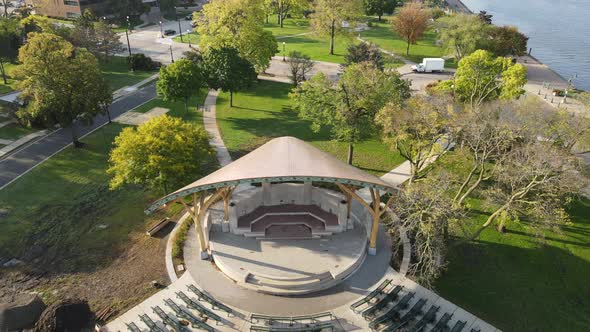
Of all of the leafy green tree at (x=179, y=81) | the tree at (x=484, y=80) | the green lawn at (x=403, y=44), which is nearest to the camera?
the tree at (x=484, y=80)

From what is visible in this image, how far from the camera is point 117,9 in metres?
91.7

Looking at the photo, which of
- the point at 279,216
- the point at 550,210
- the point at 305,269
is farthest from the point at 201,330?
the point at 550,210

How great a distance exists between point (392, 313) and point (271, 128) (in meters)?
29.0

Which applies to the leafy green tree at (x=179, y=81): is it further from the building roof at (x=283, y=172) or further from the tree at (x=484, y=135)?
the tree at (x=484, y=135)

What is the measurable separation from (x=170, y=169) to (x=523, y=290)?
989 inches

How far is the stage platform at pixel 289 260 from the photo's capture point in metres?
26.4

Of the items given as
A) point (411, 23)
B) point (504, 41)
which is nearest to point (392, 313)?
point (504, 41)

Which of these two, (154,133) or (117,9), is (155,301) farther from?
(117,9)

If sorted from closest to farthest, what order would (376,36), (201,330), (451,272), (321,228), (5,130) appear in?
(201,330) → (451,272) → (321,228) → (5,130) → (376,36)

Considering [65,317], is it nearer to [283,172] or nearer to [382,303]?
[283,172]

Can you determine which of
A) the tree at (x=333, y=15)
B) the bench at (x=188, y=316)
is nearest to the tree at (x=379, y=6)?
the tree at (x=333, y=15)

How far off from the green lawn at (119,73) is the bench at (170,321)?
44.1 metres

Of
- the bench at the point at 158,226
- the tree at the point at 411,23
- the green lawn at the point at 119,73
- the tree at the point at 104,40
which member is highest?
the tree at the point at 411,23

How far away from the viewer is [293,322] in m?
24.3
